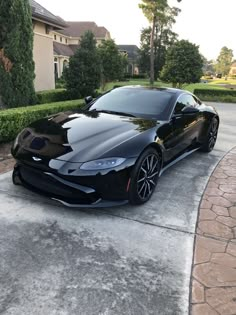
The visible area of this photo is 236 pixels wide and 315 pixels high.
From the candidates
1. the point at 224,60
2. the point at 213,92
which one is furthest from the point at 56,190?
the point at 224,60

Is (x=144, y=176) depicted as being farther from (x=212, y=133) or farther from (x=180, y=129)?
(x=212, y=133)

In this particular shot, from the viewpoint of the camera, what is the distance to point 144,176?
3568mm

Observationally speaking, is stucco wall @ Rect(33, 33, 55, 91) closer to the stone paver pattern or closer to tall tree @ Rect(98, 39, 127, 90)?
tall tree @ Rect(98, 39, 127, 90)

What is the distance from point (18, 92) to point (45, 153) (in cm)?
492

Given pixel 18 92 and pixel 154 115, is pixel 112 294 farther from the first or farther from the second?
pixel 18 92

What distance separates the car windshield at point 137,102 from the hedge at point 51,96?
4.86 meters

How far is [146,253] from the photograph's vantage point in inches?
107

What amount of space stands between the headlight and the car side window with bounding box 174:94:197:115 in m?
1.66

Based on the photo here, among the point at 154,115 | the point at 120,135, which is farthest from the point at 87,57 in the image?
the point at 120,135

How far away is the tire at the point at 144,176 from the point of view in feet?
11.0

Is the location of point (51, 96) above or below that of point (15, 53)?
below

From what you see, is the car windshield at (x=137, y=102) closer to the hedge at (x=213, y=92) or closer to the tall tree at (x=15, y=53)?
the tall tree at (x=15, y=53)

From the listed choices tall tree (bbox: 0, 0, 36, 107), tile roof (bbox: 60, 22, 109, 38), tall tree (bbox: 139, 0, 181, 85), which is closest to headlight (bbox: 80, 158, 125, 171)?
tall tree (bbox: 0, 0, 36, 107)

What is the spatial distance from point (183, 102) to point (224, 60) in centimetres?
8794
